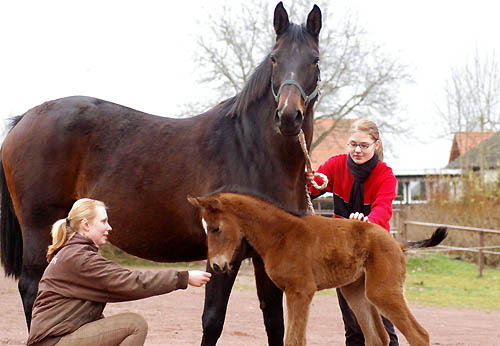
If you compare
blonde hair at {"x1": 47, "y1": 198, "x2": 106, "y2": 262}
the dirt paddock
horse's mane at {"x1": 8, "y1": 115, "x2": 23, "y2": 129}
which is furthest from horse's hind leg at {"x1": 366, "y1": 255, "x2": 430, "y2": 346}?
horse's mane at {"x1": 8, "y1": 115, "x2": 23, "y2": 129}

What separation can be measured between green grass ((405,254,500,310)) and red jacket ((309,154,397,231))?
24.8ft

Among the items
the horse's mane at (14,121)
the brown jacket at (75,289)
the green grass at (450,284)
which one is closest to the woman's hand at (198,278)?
the brown jacket at (75,289)

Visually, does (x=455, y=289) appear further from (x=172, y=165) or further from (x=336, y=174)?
(x=172, y=165)

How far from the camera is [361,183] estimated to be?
4672 mm

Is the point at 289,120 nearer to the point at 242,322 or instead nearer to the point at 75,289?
the point at 75,289

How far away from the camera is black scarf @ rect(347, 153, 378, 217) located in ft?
14.9

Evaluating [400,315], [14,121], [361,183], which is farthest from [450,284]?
[14,121]

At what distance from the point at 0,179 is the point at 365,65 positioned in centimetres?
2248

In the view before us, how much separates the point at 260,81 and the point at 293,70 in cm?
39

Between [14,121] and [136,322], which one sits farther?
[14,121]

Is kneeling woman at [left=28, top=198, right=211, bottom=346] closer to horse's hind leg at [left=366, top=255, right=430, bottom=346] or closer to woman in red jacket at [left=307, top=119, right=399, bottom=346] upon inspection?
horse's hind leg at [left=366, top=255, right=430, bottom=346]

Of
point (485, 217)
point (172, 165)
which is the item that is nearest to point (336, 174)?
point (172, 165)

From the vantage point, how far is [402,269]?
3891mm

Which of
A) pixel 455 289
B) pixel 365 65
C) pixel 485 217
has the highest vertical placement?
pixel 365 65
